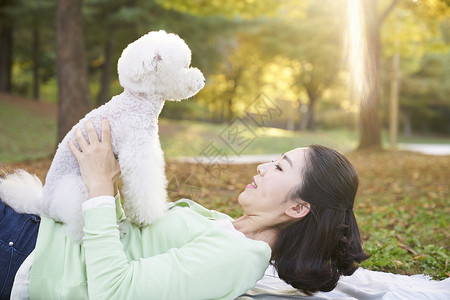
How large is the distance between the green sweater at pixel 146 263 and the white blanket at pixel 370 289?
395 mm

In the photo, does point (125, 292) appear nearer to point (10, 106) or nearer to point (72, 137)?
point (72, 137)

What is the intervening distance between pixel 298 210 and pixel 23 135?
1058cm

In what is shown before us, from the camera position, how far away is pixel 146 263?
1660 millimetres

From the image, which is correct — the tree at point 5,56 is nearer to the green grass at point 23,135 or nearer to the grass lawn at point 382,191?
the green grass at point 23,135

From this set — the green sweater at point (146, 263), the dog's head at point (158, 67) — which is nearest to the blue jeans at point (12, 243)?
the green sweater at point (146, 263)

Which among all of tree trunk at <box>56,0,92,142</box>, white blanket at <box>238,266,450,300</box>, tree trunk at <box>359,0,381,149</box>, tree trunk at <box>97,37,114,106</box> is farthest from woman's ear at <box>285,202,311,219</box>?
tree trunk at <box>97,37,114,106</box>

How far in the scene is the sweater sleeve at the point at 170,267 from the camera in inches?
62.5

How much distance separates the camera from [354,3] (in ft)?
32.7

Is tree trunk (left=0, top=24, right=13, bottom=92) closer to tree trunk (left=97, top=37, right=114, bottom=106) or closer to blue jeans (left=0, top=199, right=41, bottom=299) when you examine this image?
tree trunk (left=97, top=37, right=114, bottom=106)

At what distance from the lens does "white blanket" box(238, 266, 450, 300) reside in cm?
217

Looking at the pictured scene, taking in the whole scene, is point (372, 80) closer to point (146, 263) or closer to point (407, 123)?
point (146, 263)

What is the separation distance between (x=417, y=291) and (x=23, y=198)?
2099 millimetres

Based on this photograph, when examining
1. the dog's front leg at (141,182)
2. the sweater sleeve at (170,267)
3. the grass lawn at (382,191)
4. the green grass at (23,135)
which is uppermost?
the dog's front leg at (141,182)

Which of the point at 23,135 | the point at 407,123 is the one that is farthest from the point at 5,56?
the point at 407,123
